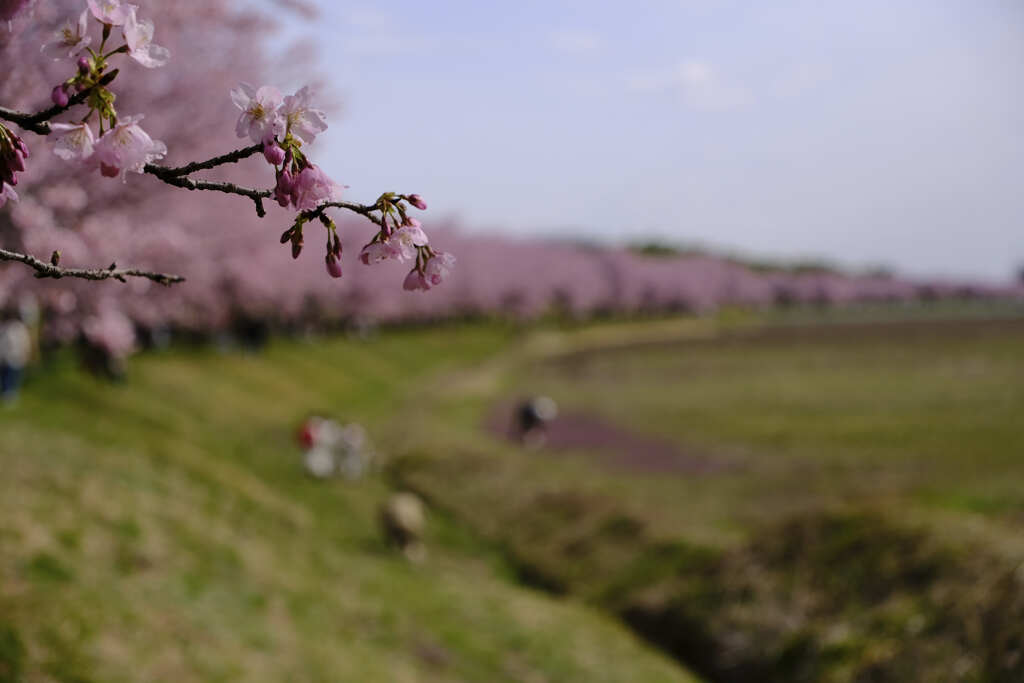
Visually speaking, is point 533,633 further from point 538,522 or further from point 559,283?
point 559,283

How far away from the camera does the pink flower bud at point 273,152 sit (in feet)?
8.70

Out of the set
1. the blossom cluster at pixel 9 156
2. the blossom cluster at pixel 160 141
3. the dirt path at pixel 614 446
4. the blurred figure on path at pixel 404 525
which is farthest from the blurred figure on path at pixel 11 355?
the blossom cluster at pixel 160 141

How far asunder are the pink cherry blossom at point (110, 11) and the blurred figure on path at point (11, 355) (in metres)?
17.8

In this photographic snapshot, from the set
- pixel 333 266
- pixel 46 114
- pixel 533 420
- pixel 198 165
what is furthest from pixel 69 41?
pixel 533 420

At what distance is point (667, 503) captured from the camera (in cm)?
1977

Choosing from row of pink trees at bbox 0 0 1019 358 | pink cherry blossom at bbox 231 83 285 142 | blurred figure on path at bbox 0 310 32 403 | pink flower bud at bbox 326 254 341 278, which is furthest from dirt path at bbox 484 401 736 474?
pink cherry blossom at bbox 231 83 285 142

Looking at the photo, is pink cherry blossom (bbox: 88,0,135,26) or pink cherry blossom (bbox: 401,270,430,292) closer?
pink cherry blossom (bbox: 88,0,135,26)

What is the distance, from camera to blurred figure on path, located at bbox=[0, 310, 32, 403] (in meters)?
18.3

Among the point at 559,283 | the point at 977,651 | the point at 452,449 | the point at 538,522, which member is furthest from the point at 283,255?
the point at 559,283

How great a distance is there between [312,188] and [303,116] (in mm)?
216

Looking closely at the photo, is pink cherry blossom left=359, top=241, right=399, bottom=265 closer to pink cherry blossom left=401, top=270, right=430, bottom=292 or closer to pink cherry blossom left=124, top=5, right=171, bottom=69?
pink cherry blossom left=401, top=270, right=430, bottom=292

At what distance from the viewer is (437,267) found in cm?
298

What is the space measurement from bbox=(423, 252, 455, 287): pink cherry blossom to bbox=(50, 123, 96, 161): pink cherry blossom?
41.2 inches

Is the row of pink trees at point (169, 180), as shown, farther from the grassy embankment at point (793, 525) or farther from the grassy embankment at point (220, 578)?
the grassy embankment at point (793, 525)
